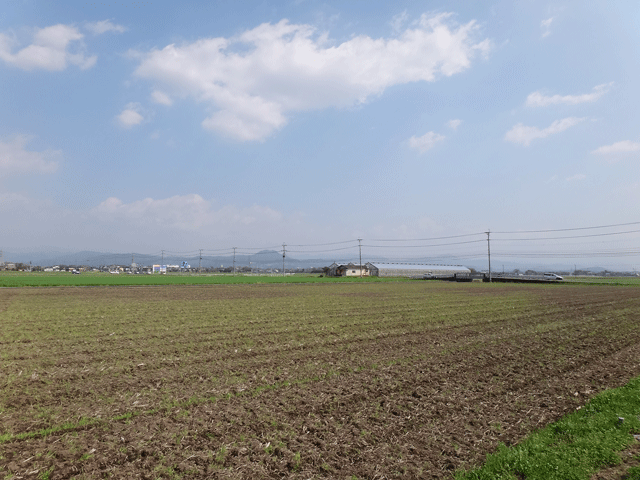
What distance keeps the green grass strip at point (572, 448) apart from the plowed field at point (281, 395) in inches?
11.9

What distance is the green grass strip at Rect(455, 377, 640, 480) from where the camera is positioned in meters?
5.16

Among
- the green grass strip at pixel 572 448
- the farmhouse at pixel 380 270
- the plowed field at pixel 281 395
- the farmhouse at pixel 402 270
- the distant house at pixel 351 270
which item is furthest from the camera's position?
the farmhouse at pixel 402 270

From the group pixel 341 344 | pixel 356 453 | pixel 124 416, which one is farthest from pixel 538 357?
pixel 124 416

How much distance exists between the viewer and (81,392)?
7996 mm

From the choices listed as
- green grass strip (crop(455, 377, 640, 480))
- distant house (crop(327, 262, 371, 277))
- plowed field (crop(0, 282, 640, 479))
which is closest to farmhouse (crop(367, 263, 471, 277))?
distant house (crop(327, 262, 371, 277))

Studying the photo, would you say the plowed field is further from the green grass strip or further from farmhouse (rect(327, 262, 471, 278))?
farmhouse (rect(327, 262, 471, 278))

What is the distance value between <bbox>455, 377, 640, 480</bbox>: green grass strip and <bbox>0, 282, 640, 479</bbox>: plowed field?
30 cm

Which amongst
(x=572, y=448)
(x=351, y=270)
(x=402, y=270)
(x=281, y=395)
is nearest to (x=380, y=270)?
(x=351, y=270)

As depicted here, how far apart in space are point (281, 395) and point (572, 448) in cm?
515

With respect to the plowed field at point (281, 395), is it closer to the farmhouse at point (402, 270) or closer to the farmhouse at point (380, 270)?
the farmhouse at point (380, 270)

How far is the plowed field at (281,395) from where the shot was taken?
5.43m

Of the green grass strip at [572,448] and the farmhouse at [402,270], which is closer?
the green grass strip at [572,448]

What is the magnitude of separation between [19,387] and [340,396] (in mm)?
7013

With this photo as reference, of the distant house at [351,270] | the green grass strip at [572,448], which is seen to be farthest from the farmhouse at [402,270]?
the green grass strip at [572,448]
